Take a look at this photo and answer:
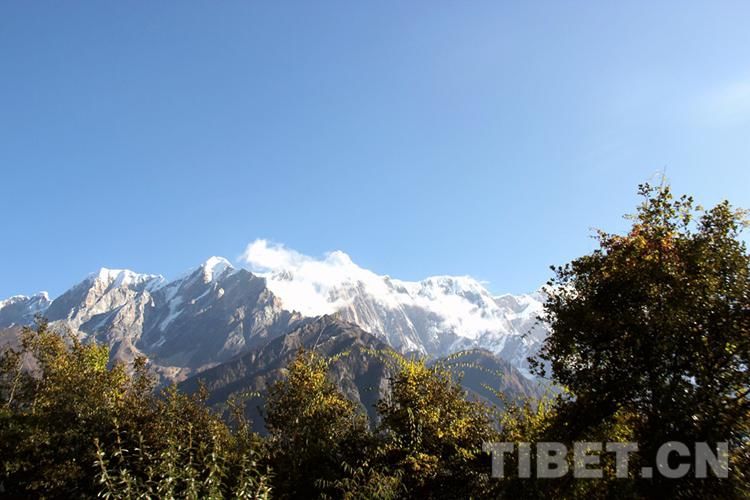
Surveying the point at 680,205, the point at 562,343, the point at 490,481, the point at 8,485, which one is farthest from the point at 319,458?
the point at 680,205

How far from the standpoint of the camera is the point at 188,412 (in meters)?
18.5

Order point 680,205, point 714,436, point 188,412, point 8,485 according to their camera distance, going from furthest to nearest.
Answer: point 188,412
point 8,485
point 680,205
point 714,436

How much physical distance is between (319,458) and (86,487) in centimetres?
574

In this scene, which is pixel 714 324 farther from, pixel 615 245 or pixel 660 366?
pixel 615 245

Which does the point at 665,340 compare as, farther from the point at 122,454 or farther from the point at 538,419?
the point at 122,454

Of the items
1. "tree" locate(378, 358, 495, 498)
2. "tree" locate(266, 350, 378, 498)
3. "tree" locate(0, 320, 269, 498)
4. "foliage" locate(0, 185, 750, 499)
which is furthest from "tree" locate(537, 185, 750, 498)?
→ "tree" locate(0, 320, 269, 498)
